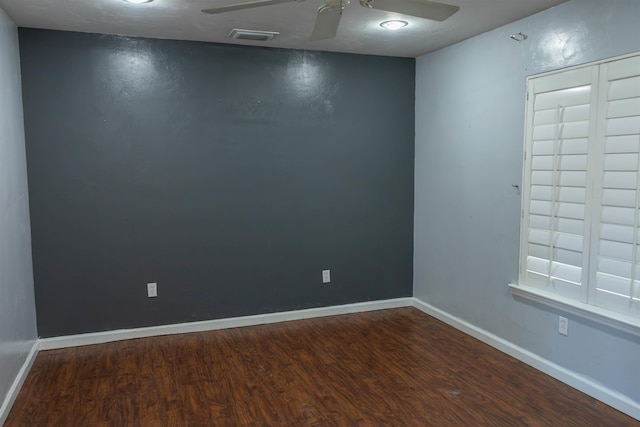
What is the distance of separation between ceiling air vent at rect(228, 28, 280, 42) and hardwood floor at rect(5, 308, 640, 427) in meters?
2.34

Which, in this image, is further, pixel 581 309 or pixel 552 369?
A: pixel 552 369

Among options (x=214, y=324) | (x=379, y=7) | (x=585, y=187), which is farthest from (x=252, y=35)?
(x=585, y=187)

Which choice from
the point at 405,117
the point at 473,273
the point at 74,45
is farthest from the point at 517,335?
the point at 74,45

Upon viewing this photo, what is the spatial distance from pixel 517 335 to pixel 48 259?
11.4 ft

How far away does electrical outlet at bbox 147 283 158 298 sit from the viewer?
3.83 metres

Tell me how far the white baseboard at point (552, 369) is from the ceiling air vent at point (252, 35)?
107 inches

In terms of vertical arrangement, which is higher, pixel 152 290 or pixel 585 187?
pixel 585 187

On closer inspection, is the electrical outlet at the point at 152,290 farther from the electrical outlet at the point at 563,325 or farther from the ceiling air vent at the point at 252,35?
the electrical outlet at the point at 563,325

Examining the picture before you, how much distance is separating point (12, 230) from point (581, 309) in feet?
11.5

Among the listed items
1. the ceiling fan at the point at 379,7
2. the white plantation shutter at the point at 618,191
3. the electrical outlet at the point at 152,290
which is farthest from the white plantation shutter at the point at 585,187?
the electrical outlet at the point at 152,290

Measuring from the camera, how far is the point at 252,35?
360cm

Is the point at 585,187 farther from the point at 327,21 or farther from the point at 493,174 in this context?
the point at 327,21

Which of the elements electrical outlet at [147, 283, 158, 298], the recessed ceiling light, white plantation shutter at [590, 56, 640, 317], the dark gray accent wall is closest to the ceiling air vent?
the dark gray accent wall

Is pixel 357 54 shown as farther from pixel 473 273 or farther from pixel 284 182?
pixel 473 273
